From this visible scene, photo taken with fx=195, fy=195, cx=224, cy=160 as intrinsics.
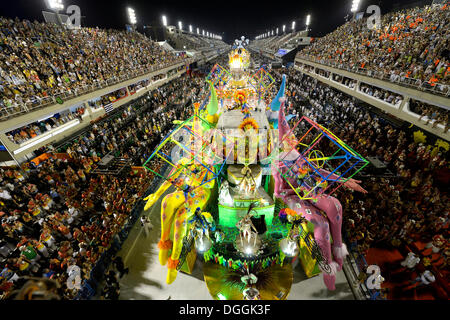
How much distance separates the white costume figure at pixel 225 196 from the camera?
7910 millimetres

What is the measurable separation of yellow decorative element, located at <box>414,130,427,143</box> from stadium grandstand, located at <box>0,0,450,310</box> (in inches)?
3.5

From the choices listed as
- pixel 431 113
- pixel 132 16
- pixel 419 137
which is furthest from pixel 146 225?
pixel 132 16

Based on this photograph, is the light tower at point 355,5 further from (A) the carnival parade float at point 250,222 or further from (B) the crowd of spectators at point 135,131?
(A) the carnival parade float at point 250,222

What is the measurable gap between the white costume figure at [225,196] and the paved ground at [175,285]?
10.1 ft

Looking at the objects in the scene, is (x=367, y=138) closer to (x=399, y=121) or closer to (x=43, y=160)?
(x=399, y=121)

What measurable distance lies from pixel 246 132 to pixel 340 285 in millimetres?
7210

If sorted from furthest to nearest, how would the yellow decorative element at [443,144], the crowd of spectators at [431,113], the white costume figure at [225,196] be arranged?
the yellow decorative element at [443,144] → the crowd of spectators at [431,113] → the white costume figure at [225,196]

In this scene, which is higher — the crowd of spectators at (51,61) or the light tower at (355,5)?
the light tower at (355,5)

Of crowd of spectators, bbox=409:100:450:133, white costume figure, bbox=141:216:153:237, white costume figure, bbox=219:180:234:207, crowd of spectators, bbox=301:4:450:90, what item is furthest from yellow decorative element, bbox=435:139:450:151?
white costume figure, bbox=141:216:153:237

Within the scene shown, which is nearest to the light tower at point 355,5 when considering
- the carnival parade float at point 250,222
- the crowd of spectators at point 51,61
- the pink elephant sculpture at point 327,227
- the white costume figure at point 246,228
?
the crowd of spectators at point 51,61

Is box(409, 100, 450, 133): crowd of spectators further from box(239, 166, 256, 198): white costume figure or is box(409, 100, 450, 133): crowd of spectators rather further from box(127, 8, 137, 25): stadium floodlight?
box(127, 8, 137, 25): stadium floodlight

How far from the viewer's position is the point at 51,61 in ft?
60.3

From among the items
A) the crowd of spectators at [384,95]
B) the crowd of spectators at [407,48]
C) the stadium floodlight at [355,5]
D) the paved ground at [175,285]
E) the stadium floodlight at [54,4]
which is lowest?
the paved ground at [175,285]

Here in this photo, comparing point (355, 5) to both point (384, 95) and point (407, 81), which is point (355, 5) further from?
point (407, 81)
